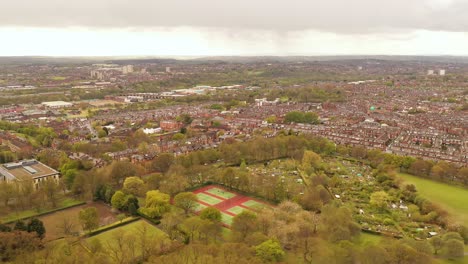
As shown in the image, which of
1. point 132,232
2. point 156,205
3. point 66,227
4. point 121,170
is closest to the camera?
point 132,232

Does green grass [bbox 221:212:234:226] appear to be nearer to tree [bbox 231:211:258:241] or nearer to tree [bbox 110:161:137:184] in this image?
tree [bbox 231:211:258:241]

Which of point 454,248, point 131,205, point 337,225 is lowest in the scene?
point 454,248

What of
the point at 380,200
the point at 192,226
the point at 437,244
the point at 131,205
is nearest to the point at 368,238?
the point at 437,244

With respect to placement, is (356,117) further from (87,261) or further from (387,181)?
(87,261)

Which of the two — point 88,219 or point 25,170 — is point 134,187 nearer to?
point 88,219

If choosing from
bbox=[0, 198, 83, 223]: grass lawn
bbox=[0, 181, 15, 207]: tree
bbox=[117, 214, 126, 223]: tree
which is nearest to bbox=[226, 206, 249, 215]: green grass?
bbox=[117, 214, 126, 223]: tree
